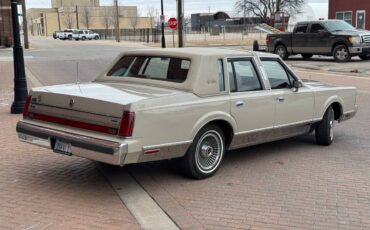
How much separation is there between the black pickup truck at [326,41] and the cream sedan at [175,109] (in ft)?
55.4

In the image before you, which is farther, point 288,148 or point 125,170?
point 288,148

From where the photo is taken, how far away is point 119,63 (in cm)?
691

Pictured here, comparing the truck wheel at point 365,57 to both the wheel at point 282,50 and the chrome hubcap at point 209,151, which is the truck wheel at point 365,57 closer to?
the wheel at point 282,50

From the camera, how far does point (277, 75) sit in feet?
23.5

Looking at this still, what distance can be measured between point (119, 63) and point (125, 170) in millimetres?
1505

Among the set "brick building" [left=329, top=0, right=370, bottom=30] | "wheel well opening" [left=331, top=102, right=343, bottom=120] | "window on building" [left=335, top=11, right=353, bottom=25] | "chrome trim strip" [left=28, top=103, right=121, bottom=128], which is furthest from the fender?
"window on building" [left=335, top=11, right=353, bottom=25]

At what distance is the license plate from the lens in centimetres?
544

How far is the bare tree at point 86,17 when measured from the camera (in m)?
127

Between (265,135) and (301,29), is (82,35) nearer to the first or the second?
(301,29)

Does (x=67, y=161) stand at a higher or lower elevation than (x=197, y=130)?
lower

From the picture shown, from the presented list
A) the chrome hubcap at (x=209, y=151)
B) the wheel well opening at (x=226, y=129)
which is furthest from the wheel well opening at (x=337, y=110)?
the chrome hubcap at (x=209, y=151)

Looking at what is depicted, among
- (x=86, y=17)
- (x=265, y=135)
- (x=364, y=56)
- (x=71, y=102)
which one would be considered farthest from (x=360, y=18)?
(x=86, y=17)

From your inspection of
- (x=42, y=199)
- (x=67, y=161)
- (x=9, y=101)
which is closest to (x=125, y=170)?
(x=67, y=161)

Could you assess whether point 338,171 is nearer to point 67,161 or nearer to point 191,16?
point 67,161
